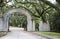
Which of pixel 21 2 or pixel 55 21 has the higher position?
pixel 21 2

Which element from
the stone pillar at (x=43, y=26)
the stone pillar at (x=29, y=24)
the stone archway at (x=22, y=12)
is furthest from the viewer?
the stone pillar at (x=29, y=24)

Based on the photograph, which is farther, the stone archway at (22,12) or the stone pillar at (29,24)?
the stone pillar at (29,24)

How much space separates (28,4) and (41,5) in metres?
3.25

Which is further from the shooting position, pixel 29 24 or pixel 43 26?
pixel 29 24

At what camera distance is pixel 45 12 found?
1383 inches

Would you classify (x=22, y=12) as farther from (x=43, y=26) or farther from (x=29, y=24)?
(x=43, y=26)

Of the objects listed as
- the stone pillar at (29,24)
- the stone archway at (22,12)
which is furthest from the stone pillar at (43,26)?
the stone pillar at (29,24)

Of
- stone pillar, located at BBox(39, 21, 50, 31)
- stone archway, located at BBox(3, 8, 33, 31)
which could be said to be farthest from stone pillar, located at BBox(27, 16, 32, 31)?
stone pillar, located at BBox(39, 21, 50, 31)

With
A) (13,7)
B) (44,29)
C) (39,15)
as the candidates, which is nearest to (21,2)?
(13,7)

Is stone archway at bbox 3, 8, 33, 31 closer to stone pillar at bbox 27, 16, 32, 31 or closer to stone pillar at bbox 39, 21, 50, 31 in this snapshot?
stone pillar at bbox 27, 16, 32, 31

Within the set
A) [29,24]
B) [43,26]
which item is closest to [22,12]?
[29,24]

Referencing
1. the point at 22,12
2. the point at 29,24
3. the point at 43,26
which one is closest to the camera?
the point at 43,26

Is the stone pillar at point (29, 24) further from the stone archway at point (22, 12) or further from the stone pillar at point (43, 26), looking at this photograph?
the stone pillar at point (43, 26)

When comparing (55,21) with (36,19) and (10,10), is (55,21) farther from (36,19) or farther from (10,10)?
(10,10)
